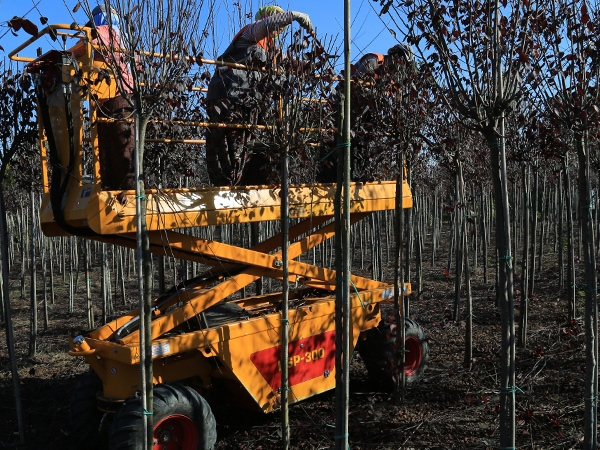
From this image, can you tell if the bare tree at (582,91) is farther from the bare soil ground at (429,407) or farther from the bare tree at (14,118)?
the bare tree at (14,118)

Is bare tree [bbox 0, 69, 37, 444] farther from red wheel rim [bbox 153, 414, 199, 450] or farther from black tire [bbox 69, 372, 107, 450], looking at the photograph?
red wheel rim [bbox 153, 414, 199, 450]

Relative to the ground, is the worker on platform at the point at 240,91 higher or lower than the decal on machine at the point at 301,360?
higher

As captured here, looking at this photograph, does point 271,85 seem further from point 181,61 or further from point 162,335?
point 162,335

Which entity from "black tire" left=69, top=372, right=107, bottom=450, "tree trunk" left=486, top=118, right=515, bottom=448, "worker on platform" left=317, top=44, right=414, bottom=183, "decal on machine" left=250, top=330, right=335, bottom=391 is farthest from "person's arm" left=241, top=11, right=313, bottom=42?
"black tire" left=69, top=372, right=107, bottom=450

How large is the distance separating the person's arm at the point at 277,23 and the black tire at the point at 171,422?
2.89 meters

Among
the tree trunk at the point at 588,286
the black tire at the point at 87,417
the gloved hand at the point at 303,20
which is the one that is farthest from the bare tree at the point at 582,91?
the black tire at the point at 87,417

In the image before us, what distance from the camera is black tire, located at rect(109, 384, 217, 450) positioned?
4.28 m

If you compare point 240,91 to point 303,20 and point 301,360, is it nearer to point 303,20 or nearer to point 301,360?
point 303,20

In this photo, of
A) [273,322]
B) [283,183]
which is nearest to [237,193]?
[283,183]

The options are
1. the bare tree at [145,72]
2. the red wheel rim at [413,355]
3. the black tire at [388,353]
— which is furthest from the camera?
the red wheel rim at [413,355]

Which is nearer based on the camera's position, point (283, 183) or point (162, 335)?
point (283, 183)

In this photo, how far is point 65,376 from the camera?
762cm

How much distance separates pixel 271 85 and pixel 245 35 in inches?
29.1

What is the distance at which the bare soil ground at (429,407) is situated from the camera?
203 inches
